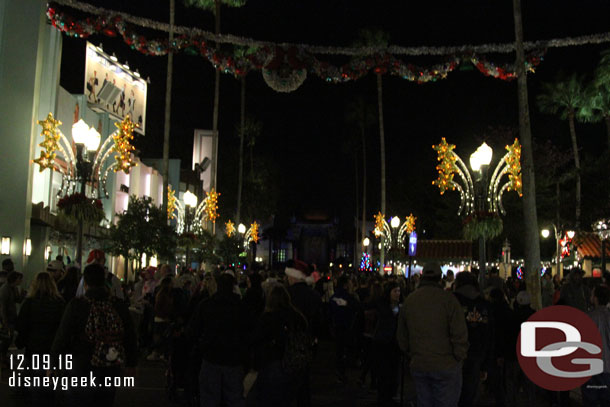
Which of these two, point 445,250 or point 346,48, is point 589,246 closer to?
point 445,250

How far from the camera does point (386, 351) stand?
10977 mm

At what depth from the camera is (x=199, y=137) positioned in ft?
219

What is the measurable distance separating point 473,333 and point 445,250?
36283 millimetres

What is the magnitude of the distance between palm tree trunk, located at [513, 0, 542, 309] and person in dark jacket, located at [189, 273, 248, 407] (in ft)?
32.3

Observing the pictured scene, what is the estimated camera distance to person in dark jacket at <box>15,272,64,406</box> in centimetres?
829

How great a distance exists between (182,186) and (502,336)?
49613 mm

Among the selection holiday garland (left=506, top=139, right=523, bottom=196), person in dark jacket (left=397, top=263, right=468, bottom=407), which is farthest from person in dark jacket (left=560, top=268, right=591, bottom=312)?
holiday garland (left=506, top=139, right=523, bottom=196)

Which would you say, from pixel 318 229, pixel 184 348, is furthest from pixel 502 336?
pixel 318 229

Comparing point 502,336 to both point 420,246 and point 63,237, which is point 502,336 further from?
point 420,246

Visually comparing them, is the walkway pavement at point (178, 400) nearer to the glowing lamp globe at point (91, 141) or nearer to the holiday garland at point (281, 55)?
the glowing lamp globe at point (91, 141)

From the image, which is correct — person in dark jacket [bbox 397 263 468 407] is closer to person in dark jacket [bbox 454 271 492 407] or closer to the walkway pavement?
person in dark jacket [bbox 454 271 492 407]

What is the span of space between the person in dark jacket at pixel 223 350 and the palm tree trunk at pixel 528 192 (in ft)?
32.3

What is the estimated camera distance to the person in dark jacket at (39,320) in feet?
27.2

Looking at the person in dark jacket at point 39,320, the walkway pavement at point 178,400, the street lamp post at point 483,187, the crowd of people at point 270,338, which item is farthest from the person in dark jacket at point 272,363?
the street lamp post at point 483,187
